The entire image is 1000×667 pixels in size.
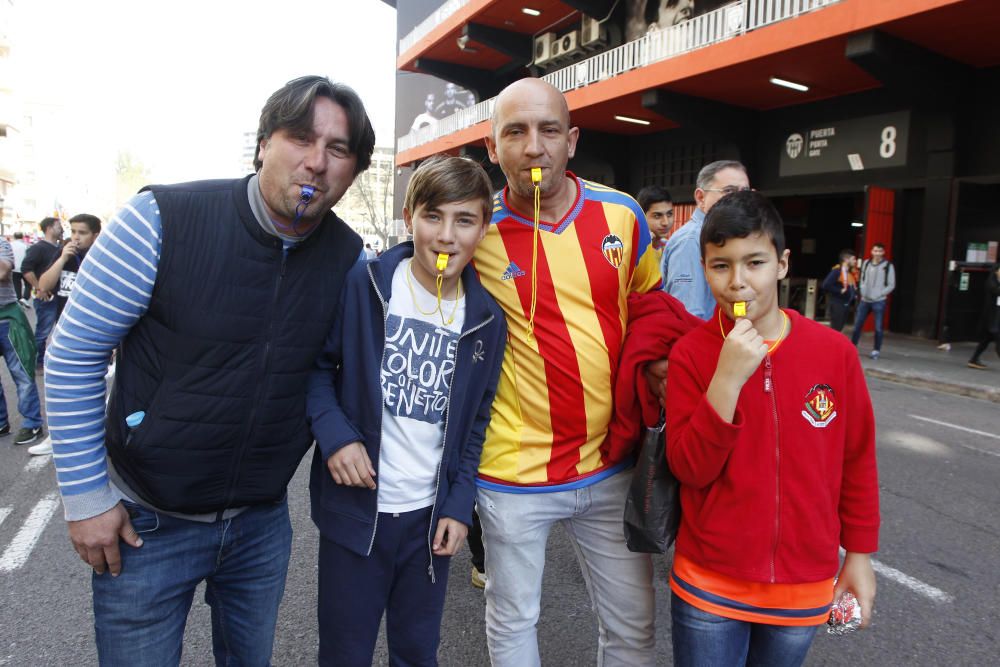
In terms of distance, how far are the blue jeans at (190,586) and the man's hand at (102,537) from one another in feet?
0.15

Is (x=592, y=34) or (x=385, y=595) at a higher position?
(x=592, y=34)

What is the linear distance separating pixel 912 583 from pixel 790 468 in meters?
2.55

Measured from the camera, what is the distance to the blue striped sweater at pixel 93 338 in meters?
1.54

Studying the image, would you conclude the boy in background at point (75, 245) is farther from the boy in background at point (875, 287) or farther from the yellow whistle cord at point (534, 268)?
the boy in background at point (875, 287)

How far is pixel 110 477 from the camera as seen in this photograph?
1.69 meters

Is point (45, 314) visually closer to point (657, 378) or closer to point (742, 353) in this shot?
point (657, 378)

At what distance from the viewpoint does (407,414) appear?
1.94 meters

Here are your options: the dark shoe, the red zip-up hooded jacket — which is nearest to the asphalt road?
the dark shoe

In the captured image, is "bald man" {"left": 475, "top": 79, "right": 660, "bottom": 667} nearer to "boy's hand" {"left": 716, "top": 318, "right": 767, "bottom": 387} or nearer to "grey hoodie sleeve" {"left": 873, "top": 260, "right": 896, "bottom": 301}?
"boy's hand" {"left": 716, "top": 318, "right": 767, "bottom": 387}

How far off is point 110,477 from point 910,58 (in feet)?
42.6

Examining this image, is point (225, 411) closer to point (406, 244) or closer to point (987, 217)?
point (406, 244)

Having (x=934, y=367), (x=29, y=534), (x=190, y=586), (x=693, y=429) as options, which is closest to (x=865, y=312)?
(x=934, y=367)

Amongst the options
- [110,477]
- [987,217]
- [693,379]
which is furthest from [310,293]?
[987,217]

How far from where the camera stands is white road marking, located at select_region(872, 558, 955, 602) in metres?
3.39
